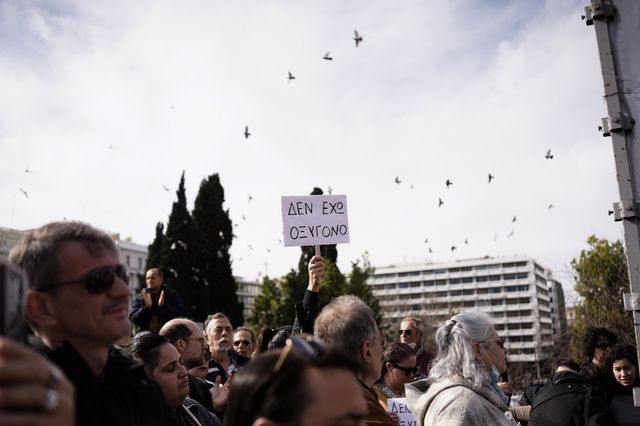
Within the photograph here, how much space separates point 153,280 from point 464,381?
4845 millimetres

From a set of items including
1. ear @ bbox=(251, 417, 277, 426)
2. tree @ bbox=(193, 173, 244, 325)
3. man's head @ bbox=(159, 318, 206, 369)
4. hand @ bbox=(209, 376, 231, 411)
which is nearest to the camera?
ear @ bbox=(251, 417, 277, 426)

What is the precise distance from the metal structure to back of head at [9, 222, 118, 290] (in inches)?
126

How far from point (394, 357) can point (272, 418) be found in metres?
3.86

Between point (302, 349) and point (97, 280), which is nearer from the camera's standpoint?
point (302, 349)

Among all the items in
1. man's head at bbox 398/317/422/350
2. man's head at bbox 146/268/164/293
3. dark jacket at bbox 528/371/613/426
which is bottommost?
dark jacket at bbox 528/371/613/426

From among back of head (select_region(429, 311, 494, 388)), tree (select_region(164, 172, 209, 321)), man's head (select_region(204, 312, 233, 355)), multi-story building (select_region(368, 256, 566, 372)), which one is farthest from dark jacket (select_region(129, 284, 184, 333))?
multi-story building (select_region(368, 256, 566, 372))

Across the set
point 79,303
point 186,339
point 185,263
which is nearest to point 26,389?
point 79,303

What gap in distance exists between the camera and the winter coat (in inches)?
133

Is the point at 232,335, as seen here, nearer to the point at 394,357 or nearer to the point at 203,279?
the point at 394,357

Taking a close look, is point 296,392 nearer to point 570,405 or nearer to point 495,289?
point 570,405

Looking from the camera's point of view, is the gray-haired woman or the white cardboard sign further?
the white cardboard sign

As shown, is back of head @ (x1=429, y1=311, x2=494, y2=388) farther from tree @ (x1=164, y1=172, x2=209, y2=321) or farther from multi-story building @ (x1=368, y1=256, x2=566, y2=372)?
multi-story building @ (x1=368, y1=256, x2=566, y2=372)

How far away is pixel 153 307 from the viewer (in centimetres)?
750

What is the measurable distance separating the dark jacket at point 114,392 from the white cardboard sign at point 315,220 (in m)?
3.36
